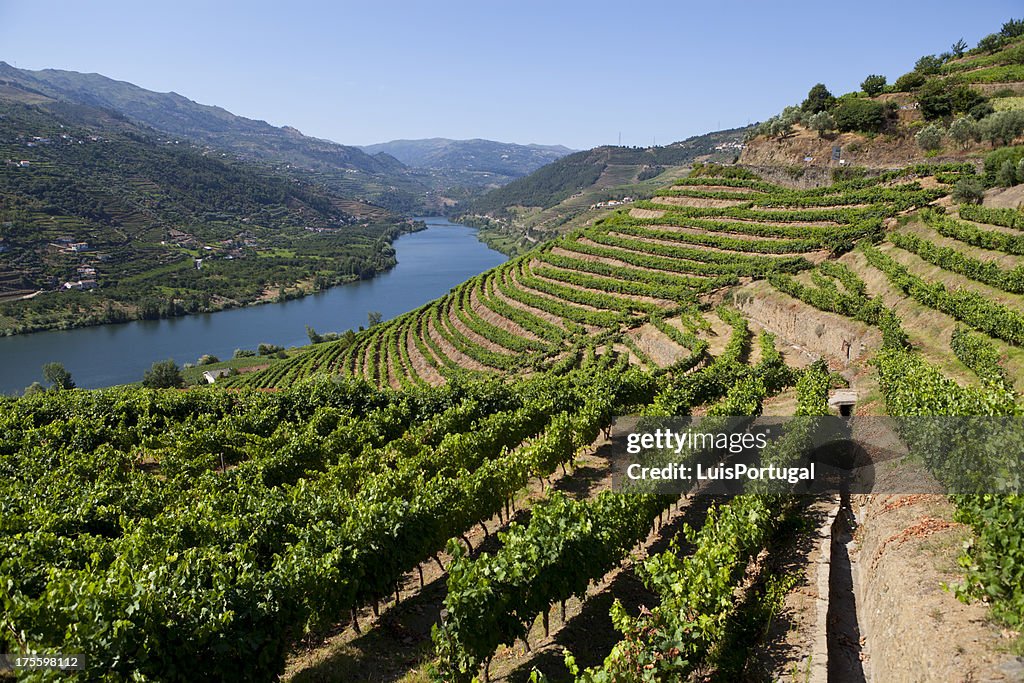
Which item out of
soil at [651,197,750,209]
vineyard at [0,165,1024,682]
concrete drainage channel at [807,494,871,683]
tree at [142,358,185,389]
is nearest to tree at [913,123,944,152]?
vineyard at [0,165,1024,682]

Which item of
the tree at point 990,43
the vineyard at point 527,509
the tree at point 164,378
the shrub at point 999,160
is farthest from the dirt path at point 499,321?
the tree at point 990,43

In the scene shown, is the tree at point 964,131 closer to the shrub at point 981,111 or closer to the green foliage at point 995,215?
the shrub at point 981,111

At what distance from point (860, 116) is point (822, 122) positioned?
13.2 feet

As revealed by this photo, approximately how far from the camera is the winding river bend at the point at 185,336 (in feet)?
361

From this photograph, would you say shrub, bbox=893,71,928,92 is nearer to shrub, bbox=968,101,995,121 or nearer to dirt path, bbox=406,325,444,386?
shrub, bbox=968,101,995,121

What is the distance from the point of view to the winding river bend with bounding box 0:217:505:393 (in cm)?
11004

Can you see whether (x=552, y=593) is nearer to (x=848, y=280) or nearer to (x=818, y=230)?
(x=848, y=280)

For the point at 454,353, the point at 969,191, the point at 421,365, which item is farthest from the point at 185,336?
the point at 969,191

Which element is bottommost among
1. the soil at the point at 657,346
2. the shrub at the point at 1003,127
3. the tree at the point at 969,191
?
the soil at the point at 657,346

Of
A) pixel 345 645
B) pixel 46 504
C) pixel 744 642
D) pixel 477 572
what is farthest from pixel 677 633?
pixel 46 504

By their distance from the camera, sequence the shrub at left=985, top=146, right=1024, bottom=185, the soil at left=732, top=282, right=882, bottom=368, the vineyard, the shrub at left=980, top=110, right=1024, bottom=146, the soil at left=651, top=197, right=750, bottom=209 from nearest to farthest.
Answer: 1. the vineyard
2. the soil at left=732, top=282, right=882, bottom=368
3. the shrub at left=985, top=146, right=1024, bottom=185
4. the shrub at left=980, top=110, right=1024, bottom=146
5. the soil at left=651, top=197, right=750, bottom=209

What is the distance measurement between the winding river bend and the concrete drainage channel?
392ft

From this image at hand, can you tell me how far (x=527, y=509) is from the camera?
2114 cm

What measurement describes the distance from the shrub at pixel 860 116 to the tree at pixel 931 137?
20.0 ft
